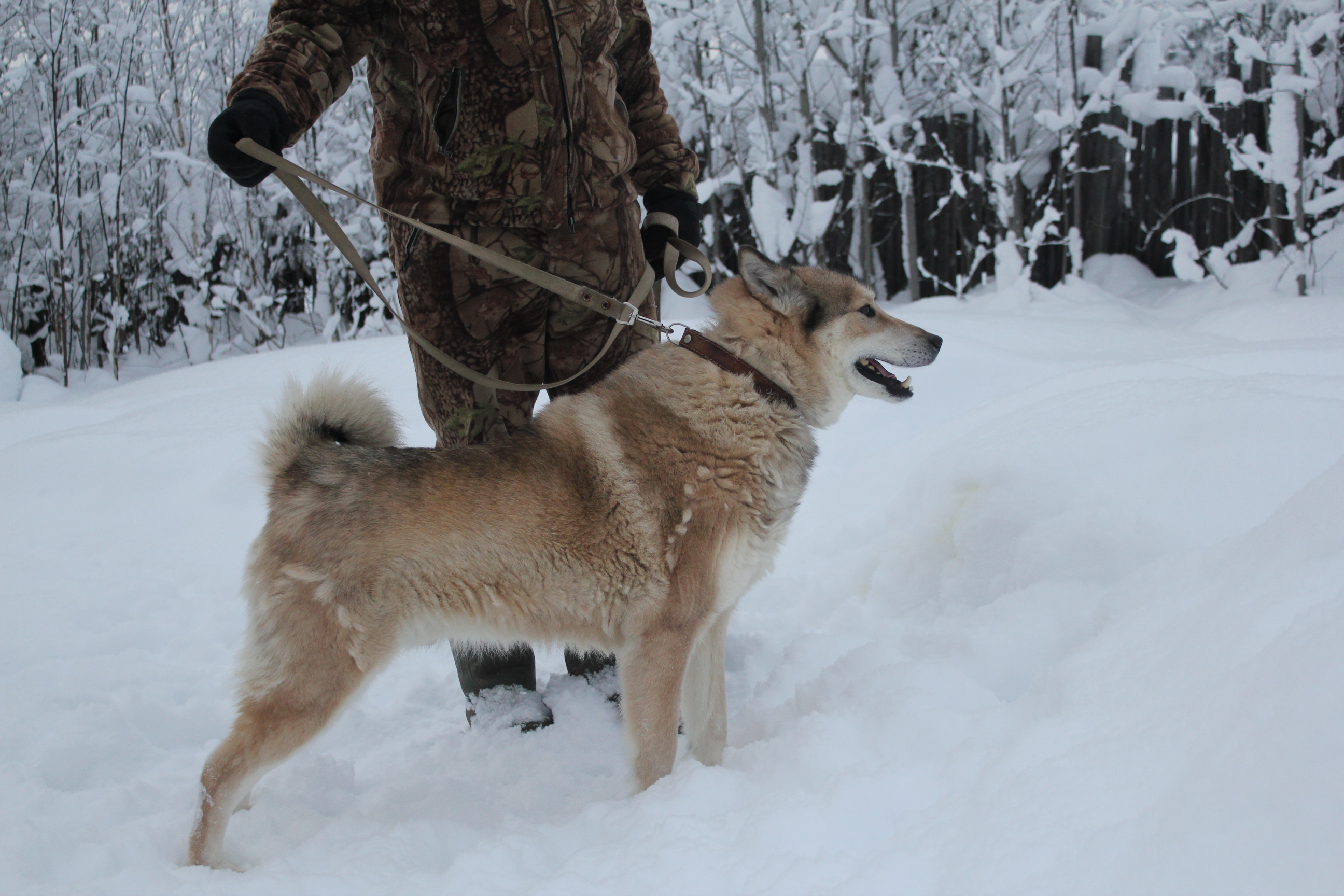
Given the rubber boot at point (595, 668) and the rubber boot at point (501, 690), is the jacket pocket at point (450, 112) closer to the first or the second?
the rubber boot at point (501, 690)

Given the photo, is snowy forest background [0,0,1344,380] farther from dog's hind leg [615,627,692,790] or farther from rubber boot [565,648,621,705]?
dog's hind leg [615,627,692,790]

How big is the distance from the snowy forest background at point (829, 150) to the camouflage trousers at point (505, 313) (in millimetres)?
5097

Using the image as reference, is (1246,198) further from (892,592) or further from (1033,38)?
(892,592)

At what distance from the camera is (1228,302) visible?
6668 mm

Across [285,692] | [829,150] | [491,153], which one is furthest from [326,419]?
[829,150]

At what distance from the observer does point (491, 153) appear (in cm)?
206

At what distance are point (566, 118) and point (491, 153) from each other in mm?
224

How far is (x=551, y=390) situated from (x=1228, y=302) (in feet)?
22.0

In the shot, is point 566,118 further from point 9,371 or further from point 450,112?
point 9,371

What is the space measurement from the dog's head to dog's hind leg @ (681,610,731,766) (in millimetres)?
738

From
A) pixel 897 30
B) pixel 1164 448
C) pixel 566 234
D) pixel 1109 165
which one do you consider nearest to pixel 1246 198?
pixel 1109 165

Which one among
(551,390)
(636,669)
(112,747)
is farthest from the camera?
(551,390)

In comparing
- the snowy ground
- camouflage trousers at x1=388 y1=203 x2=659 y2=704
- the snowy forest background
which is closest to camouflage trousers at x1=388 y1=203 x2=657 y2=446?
camouflage trousers at x1=388 y1=203 x2=659 y2=704

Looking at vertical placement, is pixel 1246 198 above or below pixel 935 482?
above
